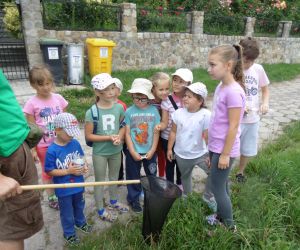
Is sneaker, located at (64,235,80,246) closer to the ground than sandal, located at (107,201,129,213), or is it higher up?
higher up

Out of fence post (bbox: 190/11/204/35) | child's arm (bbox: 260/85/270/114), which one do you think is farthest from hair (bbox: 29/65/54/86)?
fence post (bbox: 190/11/204/35)

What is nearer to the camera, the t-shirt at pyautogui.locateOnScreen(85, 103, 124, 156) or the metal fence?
the t-shirt at pyautogui.locateOnScreen(85, 103, 124, 156)

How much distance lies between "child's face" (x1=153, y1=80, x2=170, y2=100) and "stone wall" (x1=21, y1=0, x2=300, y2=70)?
486 centimetres

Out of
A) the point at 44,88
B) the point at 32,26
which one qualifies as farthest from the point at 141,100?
the point at 32,26

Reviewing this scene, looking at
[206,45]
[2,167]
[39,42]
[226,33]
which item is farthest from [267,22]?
[2,167]

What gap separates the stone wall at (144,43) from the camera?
666cm

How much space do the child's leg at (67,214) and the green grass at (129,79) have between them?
2847 mm

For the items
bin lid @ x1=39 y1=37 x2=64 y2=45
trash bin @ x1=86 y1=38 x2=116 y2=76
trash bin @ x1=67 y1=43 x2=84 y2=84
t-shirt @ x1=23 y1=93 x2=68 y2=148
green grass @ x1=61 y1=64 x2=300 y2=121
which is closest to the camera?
t-shirt @ x1=23 y1=93 x2=68 y2=148

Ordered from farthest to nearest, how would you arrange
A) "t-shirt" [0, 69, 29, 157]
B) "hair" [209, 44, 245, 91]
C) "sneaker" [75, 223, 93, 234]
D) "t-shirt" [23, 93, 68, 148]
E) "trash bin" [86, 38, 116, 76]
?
"trash bin" [86, 38, 116, 76]
"t-shirt" [23, 93, 68, 148]
"sneaker" [75, 223, 93, 234]
"hair" [209, 44, 245, 91]
"t-shirt" [0, 69, 29, 157]

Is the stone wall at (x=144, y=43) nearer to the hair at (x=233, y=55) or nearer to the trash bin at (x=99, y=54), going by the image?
the trash bin at (x=99, y=54)

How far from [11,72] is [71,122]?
5.64 meters

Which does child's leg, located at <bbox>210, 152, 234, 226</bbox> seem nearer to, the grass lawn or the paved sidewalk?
the grass lawn

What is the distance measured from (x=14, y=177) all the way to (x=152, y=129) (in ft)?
4.70

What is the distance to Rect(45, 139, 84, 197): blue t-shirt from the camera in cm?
225
